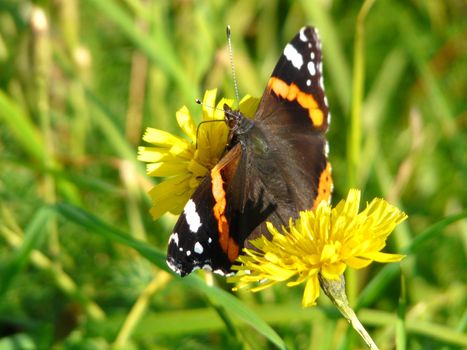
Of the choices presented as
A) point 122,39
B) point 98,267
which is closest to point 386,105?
point 122,39

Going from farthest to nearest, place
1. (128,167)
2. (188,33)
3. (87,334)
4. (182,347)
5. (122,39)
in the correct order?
1. (122,39)
2. (188,33)
3. (128,167)
4. (182,347)
5. (87,334)

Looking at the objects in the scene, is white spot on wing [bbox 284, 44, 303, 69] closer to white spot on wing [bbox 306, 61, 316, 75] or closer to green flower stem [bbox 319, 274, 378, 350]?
white spot on wing [bbox 306, 61, 316, 75]

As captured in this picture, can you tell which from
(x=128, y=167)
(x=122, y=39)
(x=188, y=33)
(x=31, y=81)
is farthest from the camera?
(x=122, y=39)

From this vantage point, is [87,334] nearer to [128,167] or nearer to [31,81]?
[128,167]

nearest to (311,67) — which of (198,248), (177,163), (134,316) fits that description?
(177,163)

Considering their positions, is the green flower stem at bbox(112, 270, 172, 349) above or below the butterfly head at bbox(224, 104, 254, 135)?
below

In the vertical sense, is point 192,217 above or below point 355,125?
below

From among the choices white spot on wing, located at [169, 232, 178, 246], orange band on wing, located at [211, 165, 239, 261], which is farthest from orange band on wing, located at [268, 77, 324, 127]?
white spot on wing, located at [169, 232, 178, 246]

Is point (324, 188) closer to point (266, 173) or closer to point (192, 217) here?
point (266, 173)
